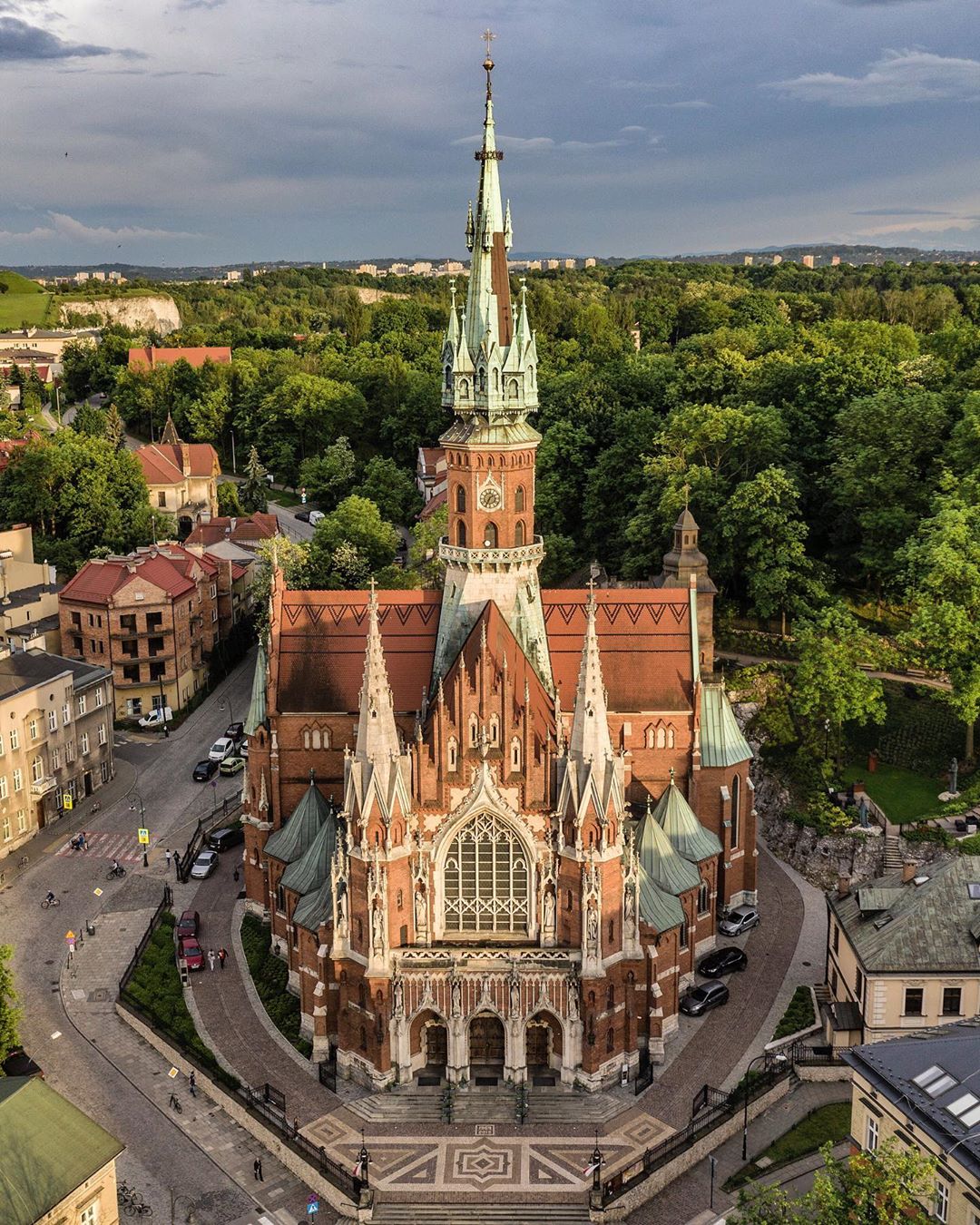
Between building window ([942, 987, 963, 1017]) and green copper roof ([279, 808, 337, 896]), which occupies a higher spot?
green copper roof ([279, 808, 337, 896])

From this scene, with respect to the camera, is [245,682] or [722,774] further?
[245,682]

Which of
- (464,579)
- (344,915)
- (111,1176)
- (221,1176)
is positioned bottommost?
(221,1176)

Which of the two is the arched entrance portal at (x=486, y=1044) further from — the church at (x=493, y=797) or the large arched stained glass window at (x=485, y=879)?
the large arched stained glass window at (x=485, y=879)

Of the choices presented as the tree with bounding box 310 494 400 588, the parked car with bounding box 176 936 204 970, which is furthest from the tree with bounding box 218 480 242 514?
the parked car with bounding box 176 936 204 970

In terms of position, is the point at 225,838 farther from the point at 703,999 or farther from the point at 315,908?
the point at 703,999

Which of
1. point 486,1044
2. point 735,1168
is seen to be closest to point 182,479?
point 486,1044

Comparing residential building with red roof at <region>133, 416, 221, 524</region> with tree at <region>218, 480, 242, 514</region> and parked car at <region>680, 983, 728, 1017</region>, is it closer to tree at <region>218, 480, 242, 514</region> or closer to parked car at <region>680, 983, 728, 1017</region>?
tree at <region>218, 480, 242, 514</region>

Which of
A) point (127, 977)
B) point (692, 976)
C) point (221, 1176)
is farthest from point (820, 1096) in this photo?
point (127, 977)

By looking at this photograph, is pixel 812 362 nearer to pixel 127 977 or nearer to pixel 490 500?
pixel 490 500
